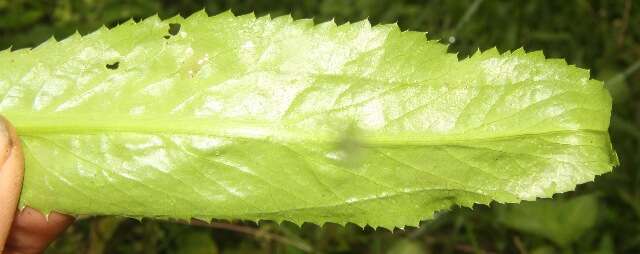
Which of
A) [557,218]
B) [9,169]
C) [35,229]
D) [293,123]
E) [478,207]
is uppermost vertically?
[557,218]

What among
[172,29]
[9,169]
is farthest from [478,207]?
[9,169]

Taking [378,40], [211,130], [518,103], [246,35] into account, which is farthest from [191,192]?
[518,103]

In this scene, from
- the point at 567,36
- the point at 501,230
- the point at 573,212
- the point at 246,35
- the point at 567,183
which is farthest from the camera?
the point at 567,36

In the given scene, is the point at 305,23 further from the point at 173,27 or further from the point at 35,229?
the point at 35,229

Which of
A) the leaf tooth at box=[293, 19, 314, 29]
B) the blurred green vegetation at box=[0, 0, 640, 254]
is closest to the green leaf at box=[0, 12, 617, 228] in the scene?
the leaf tooth at box=[293, 19, 314, 29]

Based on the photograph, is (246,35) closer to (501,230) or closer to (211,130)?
(211,130)
